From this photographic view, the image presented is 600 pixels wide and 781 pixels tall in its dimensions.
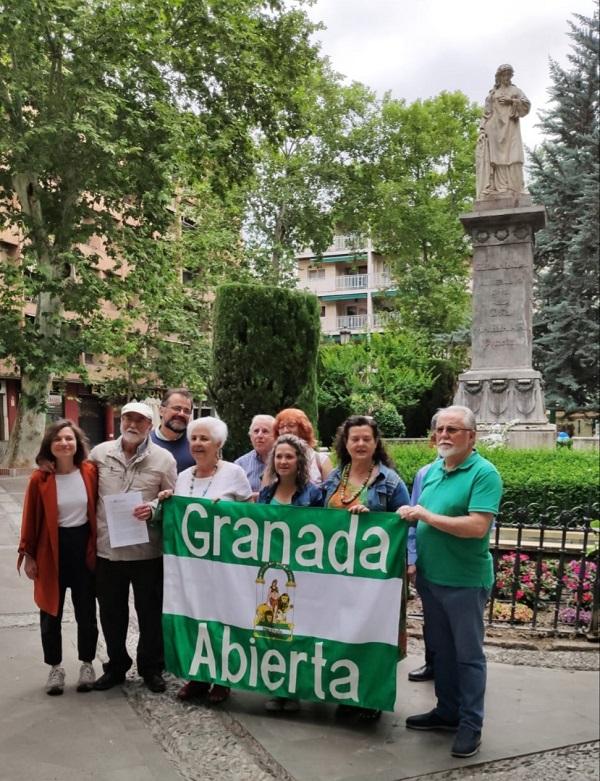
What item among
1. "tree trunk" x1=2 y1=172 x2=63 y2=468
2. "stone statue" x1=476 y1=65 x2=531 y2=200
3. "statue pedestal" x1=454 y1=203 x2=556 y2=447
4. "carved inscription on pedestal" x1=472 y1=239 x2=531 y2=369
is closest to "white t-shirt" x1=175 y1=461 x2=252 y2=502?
"statue pedestal" x1=454 y1=203 x2=556 y2=447

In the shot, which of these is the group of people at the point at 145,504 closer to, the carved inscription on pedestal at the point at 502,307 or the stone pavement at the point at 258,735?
the stone pavement at the point at 258,735

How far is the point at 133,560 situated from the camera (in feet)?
15.9

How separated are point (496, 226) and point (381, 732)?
12.9 metres

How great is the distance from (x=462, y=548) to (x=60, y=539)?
8.39 ft

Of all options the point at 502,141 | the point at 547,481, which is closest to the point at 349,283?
the point at 502,141

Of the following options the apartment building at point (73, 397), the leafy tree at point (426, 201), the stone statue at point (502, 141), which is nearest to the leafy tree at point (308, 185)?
the leafy tree at point (426, 201)

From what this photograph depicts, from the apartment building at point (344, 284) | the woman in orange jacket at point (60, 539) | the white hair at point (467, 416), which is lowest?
the woman in orange jacket at point (60, 539)

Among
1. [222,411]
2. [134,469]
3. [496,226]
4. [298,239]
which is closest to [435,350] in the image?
[298,239]

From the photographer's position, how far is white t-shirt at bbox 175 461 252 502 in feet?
15.6

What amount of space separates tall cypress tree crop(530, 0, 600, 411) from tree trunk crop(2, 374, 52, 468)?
16777 millimetres

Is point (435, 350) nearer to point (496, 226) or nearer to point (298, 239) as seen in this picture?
point (298, 239)

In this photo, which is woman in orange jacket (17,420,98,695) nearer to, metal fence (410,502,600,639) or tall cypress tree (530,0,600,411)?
metal fence (410,502,600,639)

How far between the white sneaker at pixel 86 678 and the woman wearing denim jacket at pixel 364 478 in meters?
1.62

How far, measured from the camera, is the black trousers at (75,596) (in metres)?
4.82
